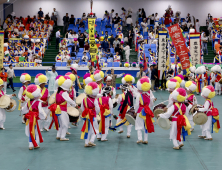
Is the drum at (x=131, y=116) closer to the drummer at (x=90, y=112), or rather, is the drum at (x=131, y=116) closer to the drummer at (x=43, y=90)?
the drummer at (x=90, y=112)

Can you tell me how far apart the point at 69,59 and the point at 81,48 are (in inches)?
106

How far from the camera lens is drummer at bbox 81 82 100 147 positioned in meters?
7.54

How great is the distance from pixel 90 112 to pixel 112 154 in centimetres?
114

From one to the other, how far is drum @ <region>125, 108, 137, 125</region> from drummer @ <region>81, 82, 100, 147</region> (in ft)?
2.99

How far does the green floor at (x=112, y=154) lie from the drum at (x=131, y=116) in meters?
0.56

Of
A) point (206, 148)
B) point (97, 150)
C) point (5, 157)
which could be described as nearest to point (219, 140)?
point (206, 148)

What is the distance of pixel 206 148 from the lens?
7.68 m

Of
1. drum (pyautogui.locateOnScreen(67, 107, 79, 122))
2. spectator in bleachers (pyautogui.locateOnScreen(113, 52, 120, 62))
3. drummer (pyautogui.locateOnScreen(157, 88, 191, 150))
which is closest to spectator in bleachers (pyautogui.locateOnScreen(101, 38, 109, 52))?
spectator in bleachers (pyautogui.locateOnScreen(113, 52, 120, 62))

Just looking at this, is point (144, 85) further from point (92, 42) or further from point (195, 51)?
point (195, 51)

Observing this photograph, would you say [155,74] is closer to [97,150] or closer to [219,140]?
[219,140]

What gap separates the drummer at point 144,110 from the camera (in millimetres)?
7840

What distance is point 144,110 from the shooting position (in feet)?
25.7

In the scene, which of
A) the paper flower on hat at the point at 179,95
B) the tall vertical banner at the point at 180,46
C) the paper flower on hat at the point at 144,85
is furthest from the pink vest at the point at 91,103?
the tall vertical banner at the point at 180,46

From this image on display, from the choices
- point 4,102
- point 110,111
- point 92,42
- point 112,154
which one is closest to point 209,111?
point 110,111
